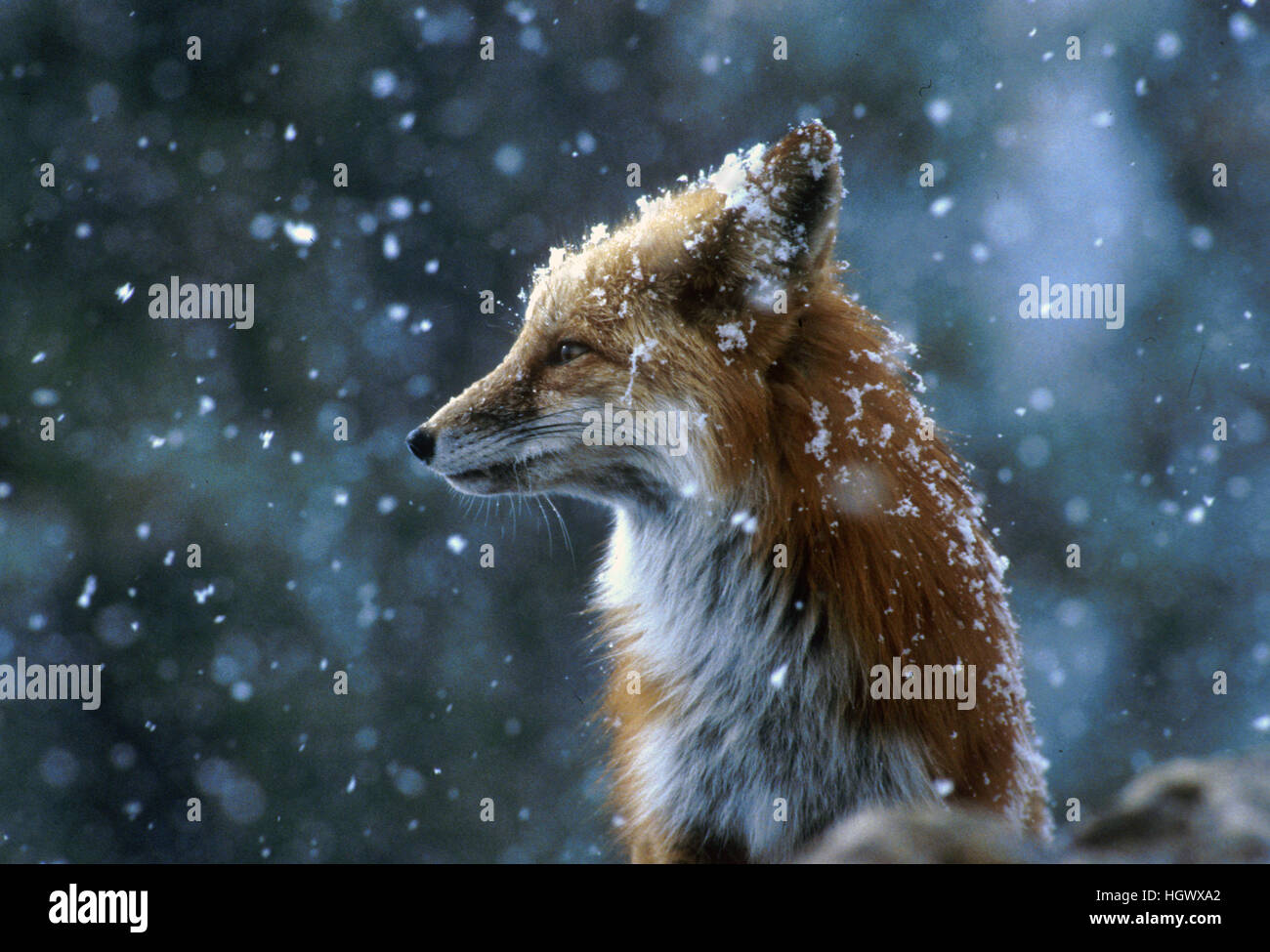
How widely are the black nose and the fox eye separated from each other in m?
0.24

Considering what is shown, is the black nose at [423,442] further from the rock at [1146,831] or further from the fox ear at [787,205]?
the rock at [1146,831]

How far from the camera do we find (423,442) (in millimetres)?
1481

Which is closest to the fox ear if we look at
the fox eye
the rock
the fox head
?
the fox head

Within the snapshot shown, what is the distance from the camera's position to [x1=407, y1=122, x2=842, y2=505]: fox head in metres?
1.45

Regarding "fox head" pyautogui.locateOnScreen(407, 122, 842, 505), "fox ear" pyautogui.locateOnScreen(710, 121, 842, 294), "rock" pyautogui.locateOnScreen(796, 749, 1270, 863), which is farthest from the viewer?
"fox head" pyautogui.locateOnScreen(407, 122, 842, 505)

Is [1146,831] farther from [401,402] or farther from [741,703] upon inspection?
[401,402]

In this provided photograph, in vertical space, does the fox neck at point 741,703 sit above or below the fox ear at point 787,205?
below

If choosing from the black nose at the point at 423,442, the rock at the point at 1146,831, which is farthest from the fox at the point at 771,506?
the rock at the point at 1146,831

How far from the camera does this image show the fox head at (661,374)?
1448mm

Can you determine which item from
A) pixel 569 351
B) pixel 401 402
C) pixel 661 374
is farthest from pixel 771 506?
pixel 401 402

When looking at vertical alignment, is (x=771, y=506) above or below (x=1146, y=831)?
above

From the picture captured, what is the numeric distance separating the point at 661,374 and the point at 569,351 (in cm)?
17

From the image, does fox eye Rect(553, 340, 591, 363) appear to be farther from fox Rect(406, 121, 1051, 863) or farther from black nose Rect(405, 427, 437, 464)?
black nose Rect(405, 427, 437, 464)
